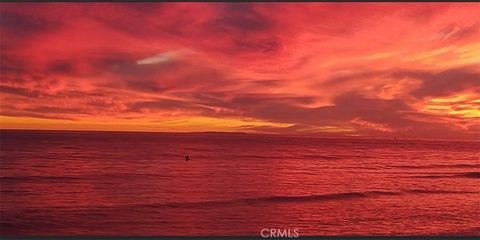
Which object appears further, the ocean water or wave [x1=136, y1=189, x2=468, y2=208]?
wave [x1=136, y1=189, x2=468, y2=208]

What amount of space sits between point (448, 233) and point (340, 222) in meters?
2.64

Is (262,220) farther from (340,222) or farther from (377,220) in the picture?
(377,220)

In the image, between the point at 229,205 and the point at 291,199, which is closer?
the point at 229,205

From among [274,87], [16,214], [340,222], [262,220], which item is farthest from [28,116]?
[340,222]

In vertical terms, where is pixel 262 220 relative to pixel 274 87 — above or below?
below

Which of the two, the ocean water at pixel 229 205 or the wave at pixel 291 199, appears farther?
the wave at pixel 291 199

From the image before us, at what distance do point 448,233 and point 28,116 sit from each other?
18.4 m

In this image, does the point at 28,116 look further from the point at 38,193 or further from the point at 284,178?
the point at 284,178

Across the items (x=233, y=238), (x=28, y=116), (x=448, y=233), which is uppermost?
(x=28, y=116)

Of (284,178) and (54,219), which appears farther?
(284,178)

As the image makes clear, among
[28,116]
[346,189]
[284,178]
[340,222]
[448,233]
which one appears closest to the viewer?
[448,233]

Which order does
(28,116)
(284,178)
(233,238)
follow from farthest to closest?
1. (284,178)
2. (28,116)
3. (233,238)

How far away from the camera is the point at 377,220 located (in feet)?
39.5

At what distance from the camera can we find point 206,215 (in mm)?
12805
